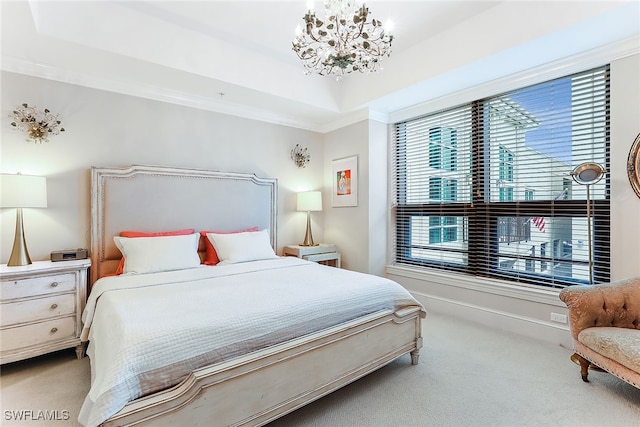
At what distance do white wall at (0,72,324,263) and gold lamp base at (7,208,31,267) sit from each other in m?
0.25

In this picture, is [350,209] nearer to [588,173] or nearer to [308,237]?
[308,237]

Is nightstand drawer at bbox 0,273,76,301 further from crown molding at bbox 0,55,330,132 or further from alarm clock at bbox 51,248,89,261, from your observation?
crown molding at bbox 0,55,330,132

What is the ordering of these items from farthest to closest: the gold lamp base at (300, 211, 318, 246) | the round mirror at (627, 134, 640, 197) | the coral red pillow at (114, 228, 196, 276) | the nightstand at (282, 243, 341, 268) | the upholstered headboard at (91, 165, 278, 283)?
the gold lamp base at (300, 211, 318, 246) → the nightstand at (282, 243, 341, 268) → the upholstered headboard at (91, 165, 278, 283) → the coral red pillow at (114, 228, 196, 276) → the round mirror at (627, 134, 640, 197)

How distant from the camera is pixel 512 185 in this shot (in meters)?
3.20

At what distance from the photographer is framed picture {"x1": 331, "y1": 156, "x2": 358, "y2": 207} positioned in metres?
4.32

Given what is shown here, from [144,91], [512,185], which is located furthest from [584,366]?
[144,91]

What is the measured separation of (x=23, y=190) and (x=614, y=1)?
185 inches

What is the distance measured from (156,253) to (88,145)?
135cm

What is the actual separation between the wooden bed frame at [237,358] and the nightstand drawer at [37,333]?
0.60m

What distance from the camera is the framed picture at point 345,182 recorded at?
170 inches

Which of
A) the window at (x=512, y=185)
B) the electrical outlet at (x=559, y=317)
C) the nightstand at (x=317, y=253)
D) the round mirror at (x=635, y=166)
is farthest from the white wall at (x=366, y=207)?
the round mirror at (x=635, y=166)

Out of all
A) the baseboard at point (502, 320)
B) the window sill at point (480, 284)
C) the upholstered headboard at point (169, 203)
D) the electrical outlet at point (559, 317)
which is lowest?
the baseboard at point (502, 320)
